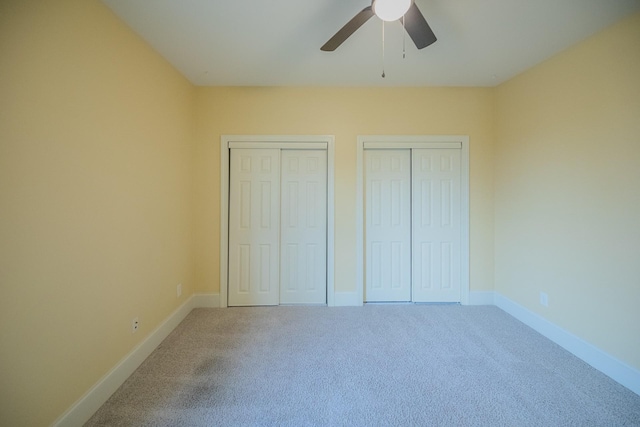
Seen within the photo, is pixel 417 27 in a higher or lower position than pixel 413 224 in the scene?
higher

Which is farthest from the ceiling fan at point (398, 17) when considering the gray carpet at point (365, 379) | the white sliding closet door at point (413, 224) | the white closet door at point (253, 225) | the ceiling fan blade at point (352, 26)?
the gray carpet at point (365, 379)

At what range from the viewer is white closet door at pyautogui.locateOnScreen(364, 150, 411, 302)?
3.16 m

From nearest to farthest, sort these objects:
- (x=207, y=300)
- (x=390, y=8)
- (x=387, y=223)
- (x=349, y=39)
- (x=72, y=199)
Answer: (x=390, y=8), (x=72, y=199), (x=349, y=39), (x=207, y=300), (x=387, y=223)

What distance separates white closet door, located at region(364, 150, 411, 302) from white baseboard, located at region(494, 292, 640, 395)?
3.73 feet

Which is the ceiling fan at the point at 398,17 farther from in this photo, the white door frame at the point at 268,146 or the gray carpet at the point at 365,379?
the gray carpet at the point at 365,379

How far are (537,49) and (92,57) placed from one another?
343 cm

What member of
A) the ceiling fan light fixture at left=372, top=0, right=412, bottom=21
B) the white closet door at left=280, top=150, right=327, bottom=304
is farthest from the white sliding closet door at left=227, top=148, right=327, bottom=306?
the ceiling fan light fixture at left=372, top=0, right=412, bottom=21

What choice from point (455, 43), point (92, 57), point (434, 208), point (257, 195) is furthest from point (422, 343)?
point (92, 57)

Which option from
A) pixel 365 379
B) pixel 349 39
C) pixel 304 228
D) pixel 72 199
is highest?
pixel 349 39

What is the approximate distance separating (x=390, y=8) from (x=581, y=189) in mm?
2146

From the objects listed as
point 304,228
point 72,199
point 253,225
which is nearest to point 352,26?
point 72,199

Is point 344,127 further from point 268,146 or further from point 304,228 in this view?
point 304,228

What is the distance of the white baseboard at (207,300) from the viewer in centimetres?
303

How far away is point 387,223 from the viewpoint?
3.17 meters
